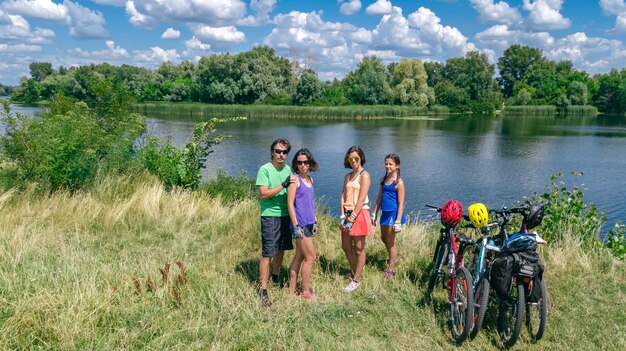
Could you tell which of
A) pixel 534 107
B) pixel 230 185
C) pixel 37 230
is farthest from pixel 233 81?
pixel 37 230

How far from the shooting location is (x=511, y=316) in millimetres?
3631

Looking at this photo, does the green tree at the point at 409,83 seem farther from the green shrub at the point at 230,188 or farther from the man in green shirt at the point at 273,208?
the man in green shirt at the point at 273,208

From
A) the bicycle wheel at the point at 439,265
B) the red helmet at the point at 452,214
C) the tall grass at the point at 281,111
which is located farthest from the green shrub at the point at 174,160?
the tall grass at the point at 281,111

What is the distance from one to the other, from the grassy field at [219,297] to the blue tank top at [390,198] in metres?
0.73

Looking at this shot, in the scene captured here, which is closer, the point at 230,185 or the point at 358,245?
the point at 358,245

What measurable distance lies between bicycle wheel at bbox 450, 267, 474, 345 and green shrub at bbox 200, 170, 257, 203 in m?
5.85

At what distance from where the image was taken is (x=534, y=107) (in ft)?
219

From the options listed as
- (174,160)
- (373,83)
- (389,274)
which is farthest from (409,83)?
(389,274)

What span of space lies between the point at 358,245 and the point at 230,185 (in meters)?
6.04

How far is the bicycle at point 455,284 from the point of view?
3471mm

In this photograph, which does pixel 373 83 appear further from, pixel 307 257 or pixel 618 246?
pixel 307 257

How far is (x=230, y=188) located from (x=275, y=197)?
5.88 m

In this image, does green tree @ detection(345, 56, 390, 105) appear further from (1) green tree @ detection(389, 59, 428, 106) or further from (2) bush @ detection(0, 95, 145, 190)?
(2) bush @ detection(0, 95, 145, 190)

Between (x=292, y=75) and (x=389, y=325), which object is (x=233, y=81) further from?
(x=389, y=325)
